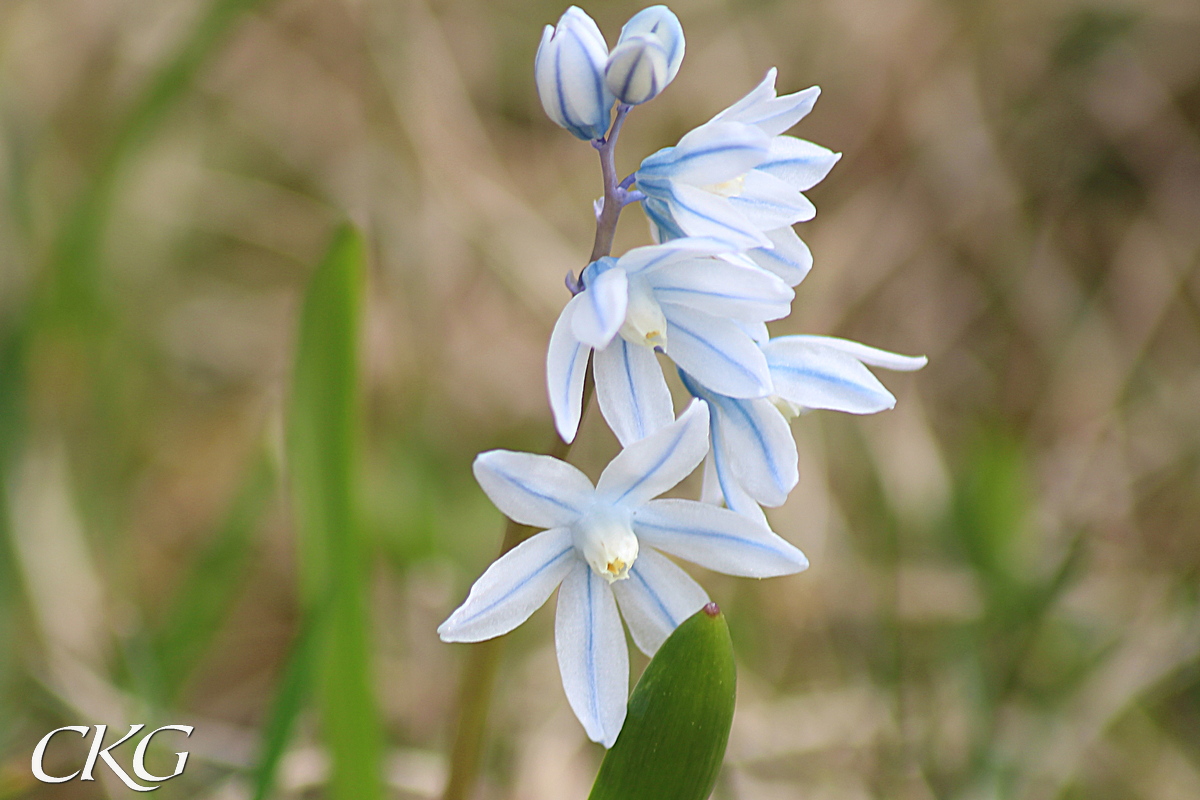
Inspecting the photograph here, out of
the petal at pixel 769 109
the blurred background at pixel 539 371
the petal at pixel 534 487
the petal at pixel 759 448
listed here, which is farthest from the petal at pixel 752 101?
the blurred background at pixel 539 371

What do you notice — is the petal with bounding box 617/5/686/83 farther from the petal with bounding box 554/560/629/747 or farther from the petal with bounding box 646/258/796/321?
the petal with bounding box 554/560/629/747

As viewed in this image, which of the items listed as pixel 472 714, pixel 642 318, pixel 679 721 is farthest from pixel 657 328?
pixel 472 714

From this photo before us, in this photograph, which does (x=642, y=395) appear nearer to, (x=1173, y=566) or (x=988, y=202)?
(x=1173, y=566)

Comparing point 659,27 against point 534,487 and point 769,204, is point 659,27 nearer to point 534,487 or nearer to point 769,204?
point 769,204

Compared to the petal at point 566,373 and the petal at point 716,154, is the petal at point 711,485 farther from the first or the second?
the petal at point 716,154

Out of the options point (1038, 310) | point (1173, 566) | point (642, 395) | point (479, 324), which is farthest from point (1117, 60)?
point (642, 395)
